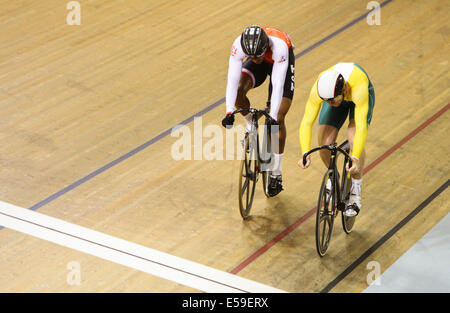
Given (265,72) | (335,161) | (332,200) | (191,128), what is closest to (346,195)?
(332,200)

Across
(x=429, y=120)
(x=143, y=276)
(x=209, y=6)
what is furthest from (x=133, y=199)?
(x=209, y=6)

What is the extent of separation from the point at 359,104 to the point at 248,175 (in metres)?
0.88

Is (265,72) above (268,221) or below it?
above

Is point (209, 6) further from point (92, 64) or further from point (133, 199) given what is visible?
point (133, 199)

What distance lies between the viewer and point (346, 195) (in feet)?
14.9

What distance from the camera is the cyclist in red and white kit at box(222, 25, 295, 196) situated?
4.41m

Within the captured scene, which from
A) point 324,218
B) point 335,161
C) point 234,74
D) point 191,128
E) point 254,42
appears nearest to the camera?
point 335,161

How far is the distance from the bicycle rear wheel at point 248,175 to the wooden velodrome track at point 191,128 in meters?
0.11

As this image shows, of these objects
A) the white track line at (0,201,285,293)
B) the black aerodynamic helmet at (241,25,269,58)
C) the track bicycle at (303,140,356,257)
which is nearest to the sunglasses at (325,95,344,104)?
the track bicycle at (303,140,356,257)

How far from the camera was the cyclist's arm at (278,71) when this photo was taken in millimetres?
4520

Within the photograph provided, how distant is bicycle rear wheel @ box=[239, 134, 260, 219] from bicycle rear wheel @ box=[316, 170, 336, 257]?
524 millimetres

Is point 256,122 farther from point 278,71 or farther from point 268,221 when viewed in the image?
point 268,221

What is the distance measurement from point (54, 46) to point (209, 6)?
1.80 m
